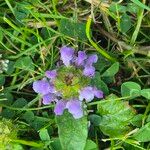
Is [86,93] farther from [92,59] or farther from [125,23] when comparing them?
[125,23]

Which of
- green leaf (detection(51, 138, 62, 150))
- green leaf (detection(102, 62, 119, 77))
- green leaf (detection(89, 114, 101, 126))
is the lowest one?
green leaf (detection(51, 138, 62, 150))

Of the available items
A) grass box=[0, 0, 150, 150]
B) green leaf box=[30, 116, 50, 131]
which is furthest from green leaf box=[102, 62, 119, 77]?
green leaf box=[30, 116, 50, 131]

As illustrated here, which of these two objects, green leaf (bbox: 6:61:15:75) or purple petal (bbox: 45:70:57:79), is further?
green leaf (bbox: 6:61:15:75)

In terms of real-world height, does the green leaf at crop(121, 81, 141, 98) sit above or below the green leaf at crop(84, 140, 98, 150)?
above

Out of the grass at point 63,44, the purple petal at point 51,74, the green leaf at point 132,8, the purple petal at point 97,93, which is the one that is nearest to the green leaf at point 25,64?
the grass at point 63,44

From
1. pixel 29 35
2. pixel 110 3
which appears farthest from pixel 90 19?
pixel 29 35

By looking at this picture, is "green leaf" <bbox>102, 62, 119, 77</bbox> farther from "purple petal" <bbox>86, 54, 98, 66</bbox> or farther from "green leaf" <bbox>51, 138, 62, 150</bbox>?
"green leaf" <bbox>51, 138, 62, 150</bbox>

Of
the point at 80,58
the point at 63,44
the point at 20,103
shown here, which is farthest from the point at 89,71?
the point at 20,103

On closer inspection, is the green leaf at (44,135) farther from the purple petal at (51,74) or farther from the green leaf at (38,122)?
the purple petal at (51,74)
